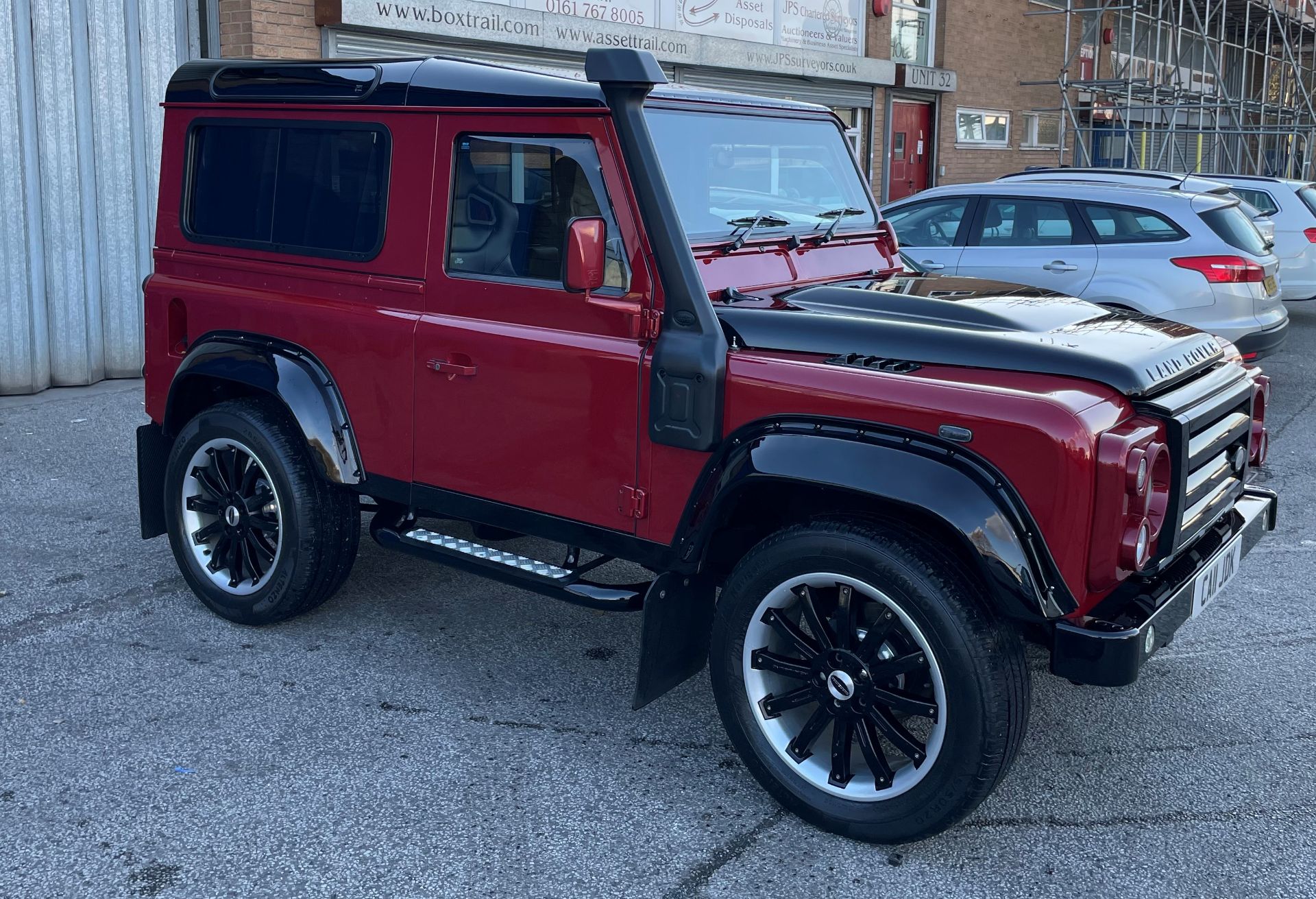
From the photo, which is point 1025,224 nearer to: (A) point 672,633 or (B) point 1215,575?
(B) point 1215,575

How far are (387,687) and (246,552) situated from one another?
902 mm

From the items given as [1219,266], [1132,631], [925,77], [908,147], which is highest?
[925,77]

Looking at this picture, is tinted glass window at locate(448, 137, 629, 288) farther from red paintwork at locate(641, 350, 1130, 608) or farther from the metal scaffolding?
the metal scaffolding

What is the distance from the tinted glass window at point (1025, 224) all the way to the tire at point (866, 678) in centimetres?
614

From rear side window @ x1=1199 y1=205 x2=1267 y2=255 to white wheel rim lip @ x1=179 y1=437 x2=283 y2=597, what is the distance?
682 cm

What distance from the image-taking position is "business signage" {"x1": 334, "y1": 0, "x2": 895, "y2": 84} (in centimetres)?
1088

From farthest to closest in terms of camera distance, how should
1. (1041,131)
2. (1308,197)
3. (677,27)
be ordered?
1. (1041,131)
2. (677,27)
3. (1308,197)

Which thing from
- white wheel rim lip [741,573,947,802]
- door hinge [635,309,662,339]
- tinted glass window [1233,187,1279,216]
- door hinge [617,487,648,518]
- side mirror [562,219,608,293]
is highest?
tinted glass window [1233,187,1279,216]

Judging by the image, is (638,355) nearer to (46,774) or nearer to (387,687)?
(387,687)

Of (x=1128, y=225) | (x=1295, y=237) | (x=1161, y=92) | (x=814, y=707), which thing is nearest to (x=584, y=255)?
(x=814, y=707)

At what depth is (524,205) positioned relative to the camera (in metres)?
4.07

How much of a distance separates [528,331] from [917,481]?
1421 millimetres

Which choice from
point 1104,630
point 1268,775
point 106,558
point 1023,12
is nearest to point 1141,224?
point 1268,775

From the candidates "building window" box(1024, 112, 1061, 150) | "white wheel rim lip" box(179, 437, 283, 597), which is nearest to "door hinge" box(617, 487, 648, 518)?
"white wheel rim lip" box(179, 437, 283, 597)
